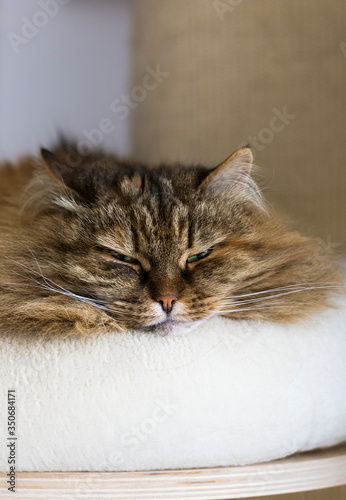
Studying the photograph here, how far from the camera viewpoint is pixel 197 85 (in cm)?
261

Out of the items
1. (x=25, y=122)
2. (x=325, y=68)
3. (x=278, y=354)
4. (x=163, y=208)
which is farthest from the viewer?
(x=25, y=122)

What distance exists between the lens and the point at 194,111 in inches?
104

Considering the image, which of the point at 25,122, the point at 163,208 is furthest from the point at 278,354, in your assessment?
the point at 25,122

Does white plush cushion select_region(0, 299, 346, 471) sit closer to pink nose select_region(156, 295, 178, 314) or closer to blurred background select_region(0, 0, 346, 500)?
pink nose select_region(156, 295, 178, 314)

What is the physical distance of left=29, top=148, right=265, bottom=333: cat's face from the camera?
1.08m

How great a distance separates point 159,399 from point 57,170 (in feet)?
2.15

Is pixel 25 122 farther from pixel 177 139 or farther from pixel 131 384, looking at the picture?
pixel 131 384

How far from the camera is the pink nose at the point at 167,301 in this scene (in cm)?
106

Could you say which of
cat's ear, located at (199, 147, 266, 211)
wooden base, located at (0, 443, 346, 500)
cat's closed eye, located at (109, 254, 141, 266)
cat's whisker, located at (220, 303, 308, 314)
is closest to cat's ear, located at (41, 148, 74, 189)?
cat's closed eye, located at (109, 254, 141, 266)

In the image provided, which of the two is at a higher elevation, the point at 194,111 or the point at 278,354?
the point at 194,111

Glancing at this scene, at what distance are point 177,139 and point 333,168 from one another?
3.16ft

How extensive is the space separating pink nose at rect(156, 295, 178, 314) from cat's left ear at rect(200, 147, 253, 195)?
0.33 metres

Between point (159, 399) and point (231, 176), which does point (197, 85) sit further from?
point (159, 399)

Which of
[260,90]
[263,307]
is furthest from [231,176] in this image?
[260,90]
